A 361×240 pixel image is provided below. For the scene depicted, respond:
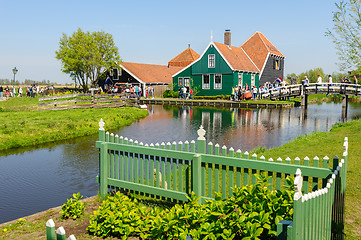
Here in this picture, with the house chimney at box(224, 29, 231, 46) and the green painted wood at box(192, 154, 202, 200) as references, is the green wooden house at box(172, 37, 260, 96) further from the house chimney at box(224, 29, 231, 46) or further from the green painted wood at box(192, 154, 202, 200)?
the green painted wood at box(192, 154, 202, 200)

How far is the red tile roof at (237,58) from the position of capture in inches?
1773

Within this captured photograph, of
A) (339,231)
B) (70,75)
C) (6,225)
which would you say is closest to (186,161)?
(339,231)

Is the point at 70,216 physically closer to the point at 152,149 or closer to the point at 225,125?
the point at 152,149

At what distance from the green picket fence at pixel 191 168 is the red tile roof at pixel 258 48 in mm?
45751

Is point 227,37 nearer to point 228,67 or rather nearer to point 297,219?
point 228,67

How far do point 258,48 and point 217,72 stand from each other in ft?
35.7

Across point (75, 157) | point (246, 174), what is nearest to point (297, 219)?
point (246, 174)

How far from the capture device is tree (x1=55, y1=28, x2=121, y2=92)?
53.8 meters

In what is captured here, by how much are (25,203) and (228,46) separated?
42996 millimetres

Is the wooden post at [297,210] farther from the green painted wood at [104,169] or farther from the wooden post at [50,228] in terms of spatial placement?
the green painted wood at [104,169]

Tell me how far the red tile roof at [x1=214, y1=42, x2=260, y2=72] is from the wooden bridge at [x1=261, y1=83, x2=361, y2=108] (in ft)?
19.9

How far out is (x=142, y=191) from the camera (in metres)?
7.09

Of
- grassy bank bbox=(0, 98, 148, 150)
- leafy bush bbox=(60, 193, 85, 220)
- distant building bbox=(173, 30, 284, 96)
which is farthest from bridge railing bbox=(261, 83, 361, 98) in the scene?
leafy bush bbox=(60, 193, 85, 220)

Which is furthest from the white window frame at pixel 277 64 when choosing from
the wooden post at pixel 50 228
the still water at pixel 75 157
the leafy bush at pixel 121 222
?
the wooden post at pixel 50 228
